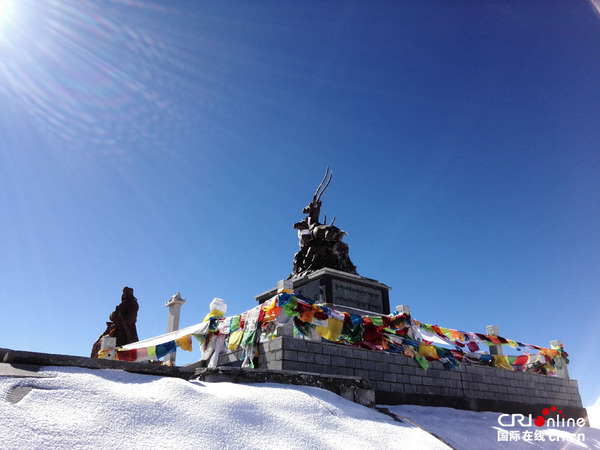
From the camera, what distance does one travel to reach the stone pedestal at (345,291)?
1455cm

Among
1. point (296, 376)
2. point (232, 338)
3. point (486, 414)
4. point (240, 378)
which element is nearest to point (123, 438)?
point (240, 378)

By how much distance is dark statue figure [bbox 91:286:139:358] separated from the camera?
1489 centimetres

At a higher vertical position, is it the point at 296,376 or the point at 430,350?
the point at 430,350

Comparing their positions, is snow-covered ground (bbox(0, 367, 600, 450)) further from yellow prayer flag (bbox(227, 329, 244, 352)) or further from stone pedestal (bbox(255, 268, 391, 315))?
stone pedestal (bbox(255, 268, 391, 315))

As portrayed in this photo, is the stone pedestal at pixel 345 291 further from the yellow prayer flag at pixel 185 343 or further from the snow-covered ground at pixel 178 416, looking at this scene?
the snow-covered ground at pixel 178 416

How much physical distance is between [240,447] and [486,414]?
334 inches

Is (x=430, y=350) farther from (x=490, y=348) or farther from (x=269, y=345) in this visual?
(x=269, y=345)

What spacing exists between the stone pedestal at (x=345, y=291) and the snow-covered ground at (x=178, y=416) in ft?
25.1

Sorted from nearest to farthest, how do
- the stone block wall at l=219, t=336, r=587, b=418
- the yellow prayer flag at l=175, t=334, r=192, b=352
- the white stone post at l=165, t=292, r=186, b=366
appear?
the stone block wall at l=219, t=336, r=587, b=418
the yellow prayer flag at l=175, t=334, r=192, b=352
the white stone post at l=165, t=292, r=186, b=366

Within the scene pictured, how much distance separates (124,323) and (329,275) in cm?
686

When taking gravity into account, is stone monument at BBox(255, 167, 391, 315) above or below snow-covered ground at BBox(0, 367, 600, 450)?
above

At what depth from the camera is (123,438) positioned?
406 cm

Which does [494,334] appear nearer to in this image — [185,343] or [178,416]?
[185,343]

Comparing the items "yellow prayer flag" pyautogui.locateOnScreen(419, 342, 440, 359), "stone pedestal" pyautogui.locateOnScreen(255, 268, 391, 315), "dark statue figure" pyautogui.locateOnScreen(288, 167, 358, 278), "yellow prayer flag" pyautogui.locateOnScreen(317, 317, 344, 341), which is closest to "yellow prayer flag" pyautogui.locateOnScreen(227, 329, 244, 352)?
"yellow prayer flag" pyautogui.locateOnScreen(317, 317, 344, 341)
